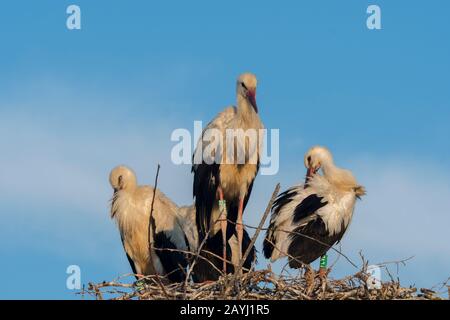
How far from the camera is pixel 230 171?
9.02 metres

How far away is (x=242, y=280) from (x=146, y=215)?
325 centimetres

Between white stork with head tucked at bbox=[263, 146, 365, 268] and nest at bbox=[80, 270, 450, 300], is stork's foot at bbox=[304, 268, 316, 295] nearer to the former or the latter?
nest at bbox=[80, 270, 450, 300]

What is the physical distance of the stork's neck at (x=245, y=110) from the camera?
8.89 meters

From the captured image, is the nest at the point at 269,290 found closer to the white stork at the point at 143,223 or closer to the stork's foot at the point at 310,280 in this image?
the stork's foot at the point at 310,280

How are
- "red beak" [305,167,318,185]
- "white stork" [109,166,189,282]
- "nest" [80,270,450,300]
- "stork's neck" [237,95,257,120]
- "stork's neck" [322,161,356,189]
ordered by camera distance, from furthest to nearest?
"white stork" [109,166,189,282] → "red beak" [305,167,318,185] → "stork's neck" [322,161,356,189] → "stork's neck" [237,95,257,120] → "nest" [80,270,450,300]

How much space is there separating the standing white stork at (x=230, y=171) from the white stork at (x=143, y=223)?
738 millimetres

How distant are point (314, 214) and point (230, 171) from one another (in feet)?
2.70

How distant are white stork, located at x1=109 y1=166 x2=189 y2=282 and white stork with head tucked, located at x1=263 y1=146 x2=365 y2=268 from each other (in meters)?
0.89

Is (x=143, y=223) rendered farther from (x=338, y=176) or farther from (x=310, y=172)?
(x=338, y=176)

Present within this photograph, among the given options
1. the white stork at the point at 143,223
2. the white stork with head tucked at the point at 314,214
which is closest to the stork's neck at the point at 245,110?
the white stork with head tucked at the point at 314,214

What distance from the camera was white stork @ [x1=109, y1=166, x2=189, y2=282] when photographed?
33.0ft

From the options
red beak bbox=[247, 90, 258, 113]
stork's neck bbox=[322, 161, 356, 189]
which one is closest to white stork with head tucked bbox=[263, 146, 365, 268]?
stork's neck bbox=[322, 161, 356, 189]
